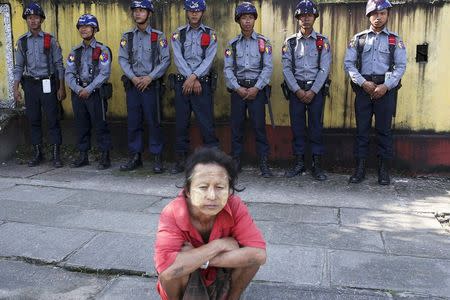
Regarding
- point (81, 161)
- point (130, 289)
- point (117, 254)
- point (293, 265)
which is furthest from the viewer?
point (81, 161)

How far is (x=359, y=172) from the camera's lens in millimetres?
5773

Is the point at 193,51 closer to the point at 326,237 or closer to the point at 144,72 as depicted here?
the point at 144,72

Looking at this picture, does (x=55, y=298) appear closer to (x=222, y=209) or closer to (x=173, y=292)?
(x=173, y=292)

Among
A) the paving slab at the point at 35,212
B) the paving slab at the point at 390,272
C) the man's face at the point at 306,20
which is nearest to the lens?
the paving slab at the point at 390,272

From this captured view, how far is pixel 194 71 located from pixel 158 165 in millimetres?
1311

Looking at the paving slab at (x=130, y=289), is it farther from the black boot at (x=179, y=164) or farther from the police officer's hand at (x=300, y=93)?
the police officer's hand at (x=300, y=93)

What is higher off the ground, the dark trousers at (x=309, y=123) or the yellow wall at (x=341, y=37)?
the yellow wall at (x=341, y=37)

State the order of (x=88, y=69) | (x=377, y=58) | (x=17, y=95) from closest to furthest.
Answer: (x=377, y=58) < (x=88, y=69) < (x=17, y=95)

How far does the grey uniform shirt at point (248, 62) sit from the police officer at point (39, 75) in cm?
241

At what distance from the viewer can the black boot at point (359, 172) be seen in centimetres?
576

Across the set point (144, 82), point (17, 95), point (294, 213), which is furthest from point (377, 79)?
point (17, 95)

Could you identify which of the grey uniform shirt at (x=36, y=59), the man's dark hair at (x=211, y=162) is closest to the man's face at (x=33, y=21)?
the grey uniform shirt at (x=36, y=59)

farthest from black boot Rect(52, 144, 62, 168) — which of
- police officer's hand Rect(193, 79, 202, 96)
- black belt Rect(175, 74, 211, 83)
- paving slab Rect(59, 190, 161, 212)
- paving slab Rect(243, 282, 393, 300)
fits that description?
paving slab Rect(243, 282, 393, 300)

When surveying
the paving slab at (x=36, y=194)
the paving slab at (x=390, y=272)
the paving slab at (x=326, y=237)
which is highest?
the paving slab at (x=36, y=194)
